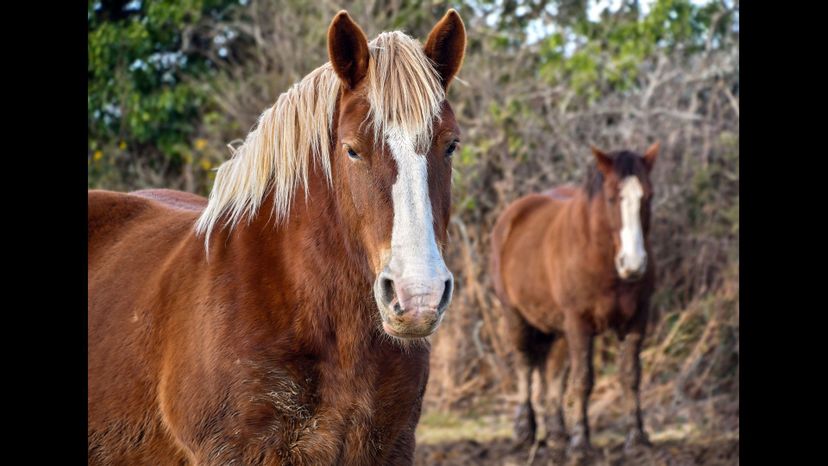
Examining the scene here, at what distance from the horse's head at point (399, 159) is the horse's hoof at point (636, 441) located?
17.1 ft

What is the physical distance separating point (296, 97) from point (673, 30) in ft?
27.0

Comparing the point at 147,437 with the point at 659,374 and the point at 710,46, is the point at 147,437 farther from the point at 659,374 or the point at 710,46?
the point at 710,46

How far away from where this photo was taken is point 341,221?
119 inches

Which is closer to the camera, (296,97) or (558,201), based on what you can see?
(296,97)

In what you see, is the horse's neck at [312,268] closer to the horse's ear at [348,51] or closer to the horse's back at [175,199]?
the horse's ear at [348,51]

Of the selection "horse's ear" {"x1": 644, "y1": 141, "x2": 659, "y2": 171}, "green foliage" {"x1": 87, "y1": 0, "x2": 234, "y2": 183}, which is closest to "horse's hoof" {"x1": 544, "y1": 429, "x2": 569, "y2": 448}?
"horse's ear" {"x1": 644, "y1": 141, "x2": 659, "y2": 171}

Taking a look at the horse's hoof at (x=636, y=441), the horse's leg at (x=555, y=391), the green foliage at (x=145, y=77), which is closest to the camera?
the horse's hoof at (x=636, y=441)

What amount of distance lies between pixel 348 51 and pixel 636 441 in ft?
18.1

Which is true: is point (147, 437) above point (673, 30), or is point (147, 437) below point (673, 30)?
below

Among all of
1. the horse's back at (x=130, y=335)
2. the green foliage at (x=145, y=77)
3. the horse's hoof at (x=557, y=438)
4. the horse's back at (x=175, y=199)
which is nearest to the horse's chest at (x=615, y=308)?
the horse's hoof at (x=557, y=438)

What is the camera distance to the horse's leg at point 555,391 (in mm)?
8172

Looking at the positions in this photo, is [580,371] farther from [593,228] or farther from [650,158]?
[650,158]

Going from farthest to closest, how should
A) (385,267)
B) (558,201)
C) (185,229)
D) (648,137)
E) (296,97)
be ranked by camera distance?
(648,137) → (558,201) → (185,229) → (296,97) → (385,267)
